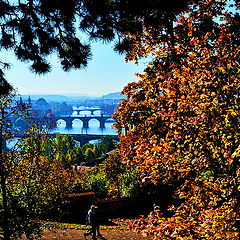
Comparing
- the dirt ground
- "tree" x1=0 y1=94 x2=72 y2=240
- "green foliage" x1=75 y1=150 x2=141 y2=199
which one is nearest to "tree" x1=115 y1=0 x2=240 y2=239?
"tree" x1=0 y1=94 x2=72 y2=240

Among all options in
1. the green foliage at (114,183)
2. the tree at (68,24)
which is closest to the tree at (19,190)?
the tree at (68,24)

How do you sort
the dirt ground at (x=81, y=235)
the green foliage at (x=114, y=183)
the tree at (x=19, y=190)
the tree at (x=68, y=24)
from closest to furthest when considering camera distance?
the tree at (x=68, y=24)
the tree at (x=19, y=190)
the dirt ground at (x=81, y=235)
the green foliage at (x=114, y=183)

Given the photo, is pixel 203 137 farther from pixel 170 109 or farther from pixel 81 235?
pixel 81 235

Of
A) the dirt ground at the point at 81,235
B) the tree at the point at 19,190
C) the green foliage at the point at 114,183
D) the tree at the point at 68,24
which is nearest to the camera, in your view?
the tree at the point at 68,24

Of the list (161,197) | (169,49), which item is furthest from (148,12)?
(161,197)

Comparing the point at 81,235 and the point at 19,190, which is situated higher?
the point at 19,190

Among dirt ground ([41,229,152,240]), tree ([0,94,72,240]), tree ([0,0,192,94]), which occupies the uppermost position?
tree ([0,0,192,94])

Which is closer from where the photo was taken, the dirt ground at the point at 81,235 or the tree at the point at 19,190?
the tree at the point at 19,190

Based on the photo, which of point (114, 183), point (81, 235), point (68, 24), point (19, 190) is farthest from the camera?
point (114, 183)

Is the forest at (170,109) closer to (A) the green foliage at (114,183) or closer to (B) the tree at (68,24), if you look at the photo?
(B) the tree at (68,24)

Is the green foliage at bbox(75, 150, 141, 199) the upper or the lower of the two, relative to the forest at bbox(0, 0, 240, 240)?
lower

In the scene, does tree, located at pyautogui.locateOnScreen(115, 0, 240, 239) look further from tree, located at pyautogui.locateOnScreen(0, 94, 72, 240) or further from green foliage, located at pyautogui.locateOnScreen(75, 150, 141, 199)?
green foliage, located at pyautogui.locateOnScreen(75, 150, 141, 199)

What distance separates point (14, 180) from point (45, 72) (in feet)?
11.7

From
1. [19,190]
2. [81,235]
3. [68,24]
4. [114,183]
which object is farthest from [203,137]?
[114,183]
